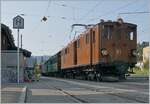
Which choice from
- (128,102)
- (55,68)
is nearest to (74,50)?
(55,68)

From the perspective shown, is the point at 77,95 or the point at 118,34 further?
the point at 118,34

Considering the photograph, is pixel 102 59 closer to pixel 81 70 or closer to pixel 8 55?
pixel 81 70

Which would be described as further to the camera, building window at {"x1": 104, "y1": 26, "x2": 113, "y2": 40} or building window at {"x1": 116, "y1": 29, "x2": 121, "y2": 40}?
building window at {"x1": 116, "y1": 29, "x2": 121, "y2": 40}

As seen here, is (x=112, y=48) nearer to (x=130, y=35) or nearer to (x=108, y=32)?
(x=108, y=32)

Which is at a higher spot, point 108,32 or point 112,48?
point 108,32

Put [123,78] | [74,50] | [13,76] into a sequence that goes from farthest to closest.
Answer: [74,50]
[13,76]
[123,78]

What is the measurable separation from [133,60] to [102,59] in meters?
2.50

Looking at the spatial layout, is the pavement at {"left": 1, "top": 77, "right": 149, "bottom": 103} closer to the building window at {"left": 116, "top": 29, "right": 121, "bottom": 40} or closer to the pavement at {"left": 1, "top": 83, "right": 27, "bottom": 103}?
the pavement at {"left": 1, "top": 83, "right": 27, "bottom": 103}

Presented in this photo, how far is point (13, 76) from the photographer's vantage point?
42.0 meters

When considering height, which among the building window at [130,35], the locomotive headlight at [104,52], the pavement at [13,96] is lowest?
the pavement at [13,96]

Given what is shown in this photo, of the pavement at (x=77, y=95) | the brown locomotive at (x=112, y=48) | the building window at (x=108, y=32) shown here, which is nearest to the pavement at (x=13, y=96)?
the pavement at (x=77, y=95)

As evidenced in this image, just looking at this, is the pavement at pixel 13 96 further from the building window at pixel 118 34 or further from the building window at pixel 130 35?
the building window at pixel 130 35

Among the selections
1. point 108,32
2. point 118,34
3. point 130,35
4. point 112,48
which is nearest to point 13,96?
point 112,48

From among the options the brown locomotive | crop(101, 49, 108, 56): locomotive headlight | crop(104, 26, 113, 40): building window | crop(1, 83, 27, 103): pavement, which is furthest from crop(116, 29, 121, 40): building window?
crop(1, 83, 27, 103): pavement
